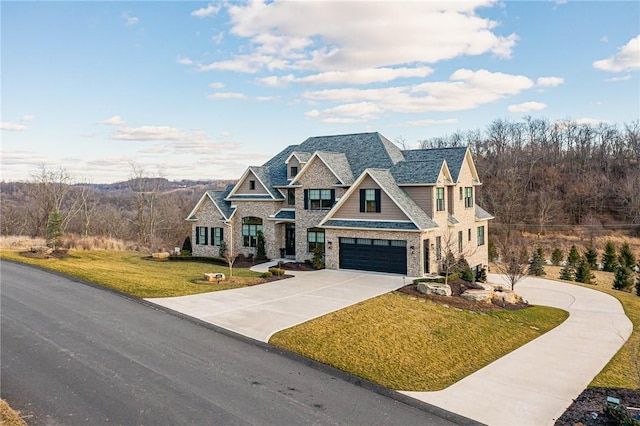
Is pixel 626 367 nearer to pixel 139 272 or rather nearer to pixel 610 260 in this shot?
pixel 139 272

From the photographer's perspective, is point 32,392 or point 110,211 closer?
point 32,392

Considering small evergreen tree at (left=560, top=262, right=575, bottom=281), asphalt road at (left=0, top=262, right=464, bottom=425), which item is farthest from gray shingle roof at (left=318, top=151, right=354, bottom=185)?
small evergreen tree at (left=560, top=262, right=575, bottom=281)

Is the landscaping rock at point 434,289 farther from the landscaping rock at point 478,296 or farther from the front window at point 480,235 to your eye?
the front window at point 480,235

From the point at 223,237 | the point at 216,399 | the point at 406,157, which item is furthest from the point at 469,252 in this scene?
the point at 216,399

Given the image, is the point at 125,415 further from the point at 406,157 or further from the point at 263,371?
the point at 406,157

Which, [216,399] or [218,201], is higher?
[218,201]

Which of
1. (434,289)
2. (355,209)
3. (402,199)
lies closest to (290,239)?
(355,209)

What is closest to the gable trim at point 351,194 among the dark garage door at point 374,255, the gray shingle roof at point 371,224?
the gray shingle roof at point 371,224
